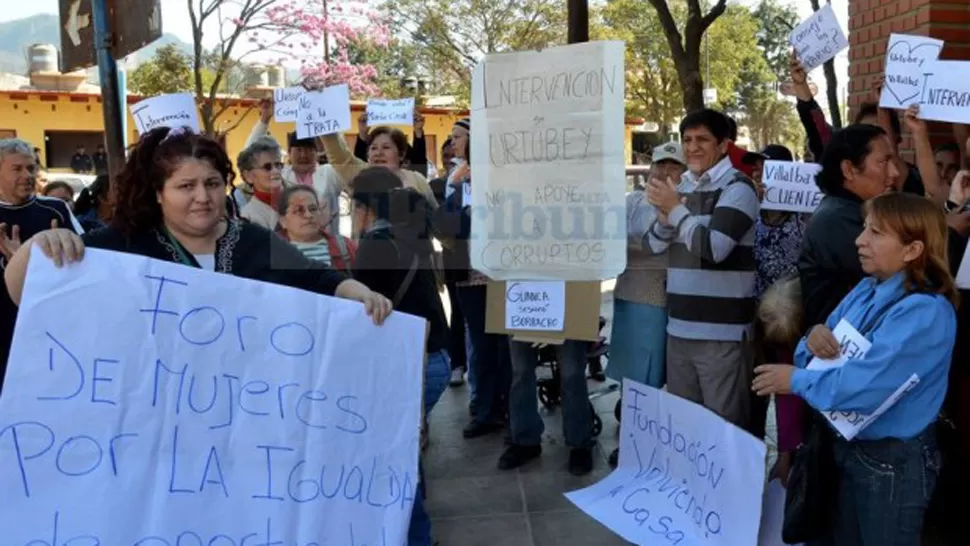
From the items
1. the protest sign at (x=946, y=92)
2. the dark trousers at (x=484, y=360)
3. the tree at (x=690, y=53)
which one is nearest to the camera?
the protest sign at (x=946, y=92)

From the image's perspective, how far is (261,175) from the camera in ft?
17.0

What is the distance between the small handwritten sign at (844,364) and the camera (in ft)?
8.18

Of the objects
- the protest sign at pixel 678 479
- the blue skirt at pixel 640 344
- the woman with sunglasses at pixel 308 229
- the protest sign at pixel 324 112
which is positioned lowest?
the protest sign at pixel 678 479

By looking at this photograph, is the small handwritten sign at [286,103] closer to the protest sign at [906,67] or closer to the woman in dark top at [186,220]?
the woman in dark top at [186,220]

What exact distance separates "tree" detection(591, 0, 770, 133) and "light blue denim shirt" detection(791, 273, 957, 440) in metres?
27.3

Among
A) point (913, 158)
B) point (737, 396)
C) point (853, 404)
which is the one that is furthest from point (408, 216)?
point (913, 158)

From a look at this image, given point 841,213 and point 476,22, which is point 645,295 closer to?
point 841,213

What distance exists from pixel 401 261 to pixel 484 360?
5.65 ft

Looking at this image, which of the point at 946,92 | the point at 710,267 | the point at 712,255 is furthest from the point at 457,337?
the point at 946,92

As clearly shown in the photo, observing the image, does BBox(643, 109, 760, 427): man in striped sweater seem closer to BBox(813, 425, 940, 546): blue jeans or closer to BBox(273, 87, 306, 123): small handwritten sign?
BBox(813, 425, 940, 546): blue jeans

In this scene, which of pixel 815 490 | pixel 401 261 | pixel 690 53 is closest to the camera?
pixel 815 490

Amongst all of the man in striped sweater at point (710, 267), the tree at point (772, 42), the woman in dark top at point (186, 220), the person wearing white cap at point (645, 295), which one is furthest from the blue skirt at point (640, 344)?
the tree at point (772, 42)

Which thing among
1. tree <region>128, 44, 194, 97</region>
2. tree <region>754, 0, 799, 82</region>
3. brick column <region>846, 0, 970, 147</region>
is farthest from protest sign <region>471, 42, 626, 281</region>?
tree <region>754, 0, 799, 82</region>

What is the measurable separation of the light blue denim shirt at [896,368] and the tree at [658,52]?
2728 centimetres
